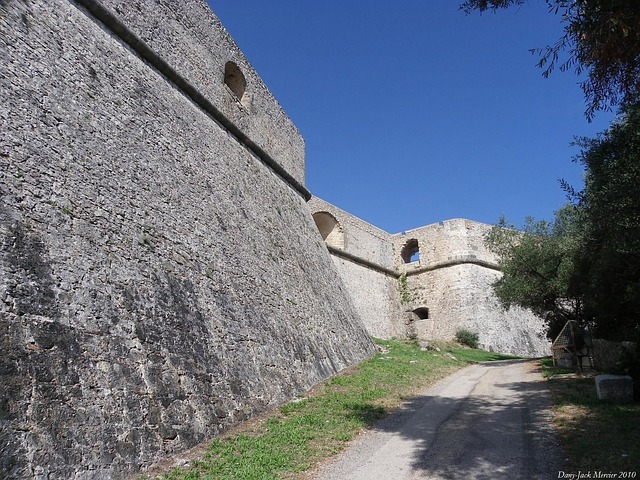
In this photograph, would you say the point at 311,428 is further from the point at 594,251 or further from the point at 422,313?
the point at 422,313

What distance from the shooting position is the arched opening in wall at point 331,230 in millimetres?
21219

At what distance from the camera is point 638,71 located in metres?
5.00

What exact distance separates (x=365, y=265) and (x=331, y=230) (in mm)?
2739

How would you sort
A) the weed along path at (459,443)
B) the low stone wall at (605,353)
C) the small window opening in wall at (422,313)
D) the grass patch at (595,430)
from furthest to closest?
the small window opening in wall at (422,313)
the low stone wall at (605,353)
the weed along path at (459,443)
the grass patch at (595,430)

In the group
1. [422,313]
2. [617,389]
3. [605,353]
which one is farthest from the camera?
[422,313]

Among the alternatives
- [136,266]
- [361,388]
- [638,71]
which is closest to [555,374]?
[361,388]

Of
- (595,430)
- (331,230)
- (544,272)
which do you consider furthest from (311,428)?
(331,230)

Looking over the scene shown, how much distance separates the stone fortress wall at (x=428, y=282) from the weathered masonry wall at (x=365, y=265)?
1.9 inches

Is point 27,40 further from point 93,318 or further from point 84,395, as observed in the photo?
point 84,395

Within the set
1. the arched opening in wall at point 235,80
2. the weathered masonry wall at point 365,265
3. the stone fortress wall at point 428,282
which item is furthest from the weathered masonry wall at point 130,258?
the stone fortress wall at point 428,282

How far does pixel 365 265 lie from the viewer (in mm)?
22703

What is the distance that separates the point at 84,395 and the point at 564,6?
636cm

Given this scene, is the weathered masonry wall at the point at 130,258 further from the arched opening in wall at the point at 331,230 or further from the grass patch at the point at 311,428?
the arched opening in wall at the point at 331,230

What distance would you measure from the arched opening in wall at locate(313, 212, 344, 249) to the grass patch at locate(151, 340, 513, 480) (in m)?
11.1
